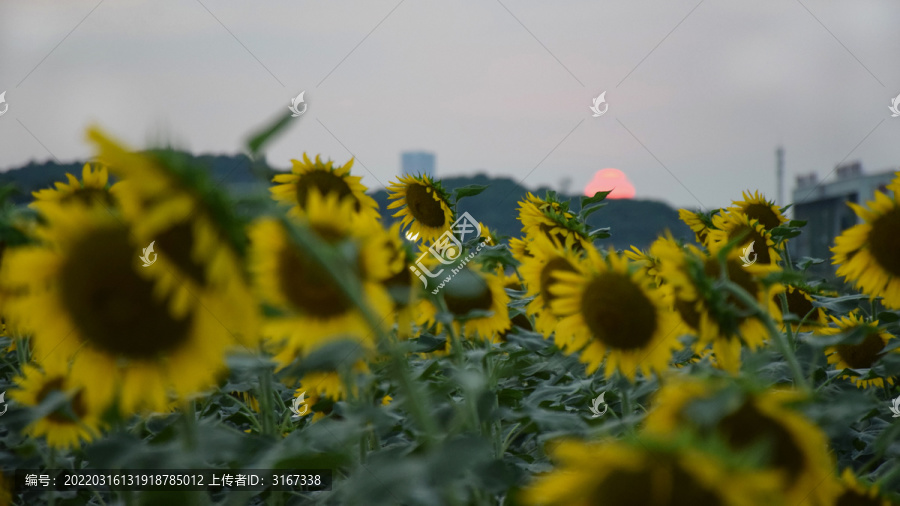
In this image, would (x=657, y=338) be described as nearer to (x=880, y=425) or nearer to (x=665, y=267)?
(x=665, y=267)

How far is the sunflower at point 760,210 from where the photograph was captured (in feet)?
9.13

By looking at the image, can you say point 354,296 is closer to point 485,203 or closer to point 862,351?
point 862,351

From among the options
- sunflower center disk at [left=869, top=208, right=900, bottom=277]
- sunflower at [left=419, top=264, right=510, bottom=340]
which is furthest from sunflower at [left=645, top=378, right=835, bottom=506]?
sunflower center disk at [left=869, top=208, right=900, bottom=277]

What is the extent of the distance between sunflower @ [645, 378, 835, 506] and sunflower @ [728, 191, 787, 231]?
2.15 meters

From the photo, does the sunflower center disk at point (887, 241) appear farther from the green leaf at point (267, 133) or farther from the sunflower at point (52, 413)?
the sunflower at point (52, 413)

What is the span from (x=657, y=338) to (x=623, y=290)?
16 cm

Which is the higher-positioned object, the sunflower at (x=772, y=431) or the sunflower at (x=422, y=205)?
the sunflower at (x=422, y=205)

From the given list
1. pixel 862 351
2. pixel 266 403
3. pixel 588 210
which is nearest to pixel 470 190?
pixel 588 210

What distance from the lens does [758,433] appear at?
77 cm

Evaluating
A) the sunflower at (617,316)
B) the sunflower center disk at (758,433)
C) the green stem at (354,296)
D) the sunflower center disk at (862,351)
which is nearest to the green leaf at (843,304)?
the sunflower center disk at (862,351)

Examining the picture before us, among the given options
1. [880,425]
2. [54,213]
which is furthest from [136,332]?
[880,425]

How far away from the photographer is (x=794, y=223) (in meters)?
2.42

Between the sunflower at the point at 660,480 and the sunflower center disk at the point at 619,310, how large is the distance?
0.86 m

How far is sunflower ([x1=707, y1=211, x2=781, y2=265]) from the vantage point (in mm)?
2357
